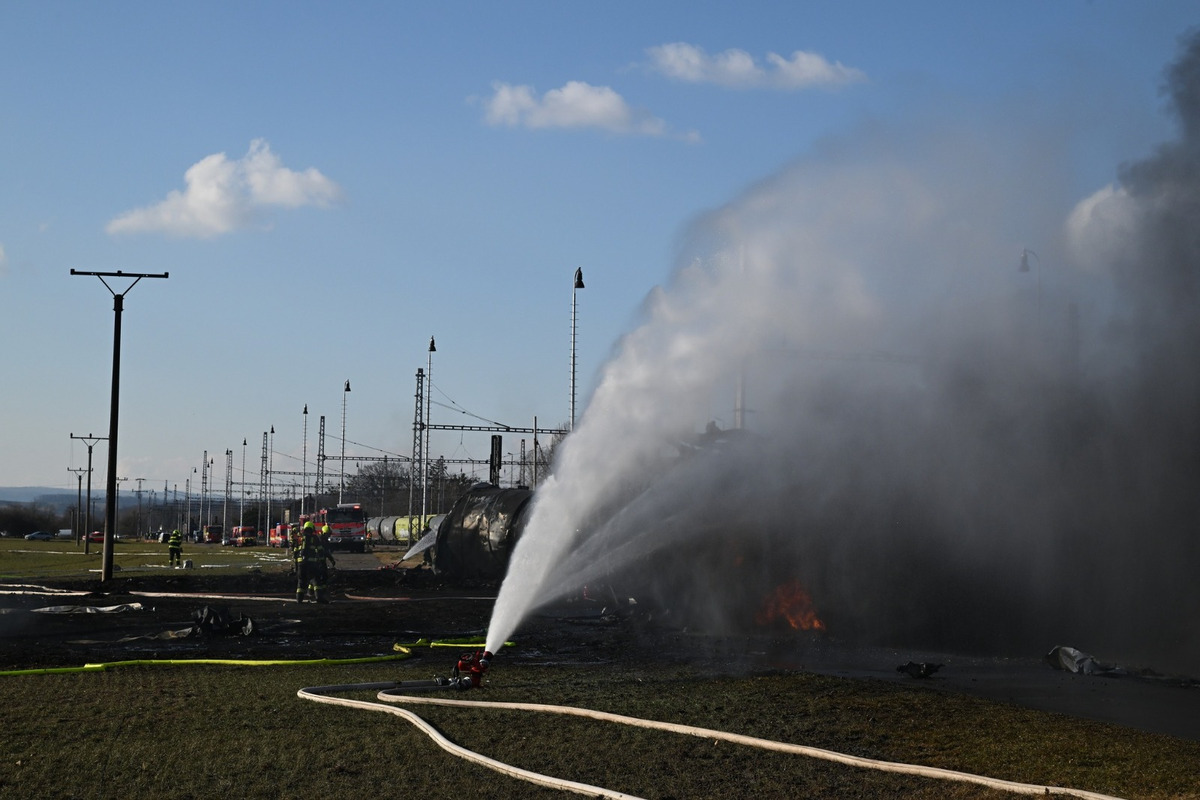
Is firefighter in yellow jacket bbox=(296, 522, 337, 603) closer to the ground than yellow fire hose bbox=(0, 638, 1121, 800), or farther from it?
farther from it

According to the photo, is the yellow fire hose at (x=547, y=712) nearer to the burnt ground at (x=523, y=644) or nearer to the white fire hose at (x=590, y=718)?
the white fire hose at (x=590, y=718)

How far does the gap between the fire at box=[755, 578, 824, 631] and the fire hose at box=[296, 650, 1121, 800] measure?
10.0 metres

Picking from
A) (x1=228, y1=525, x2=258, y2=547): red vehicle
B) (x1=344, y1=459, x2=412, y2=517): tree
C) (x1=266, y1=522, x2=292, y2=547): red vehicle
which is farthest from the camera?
(x1=344, y1=459, x2=412, y2=517): tree

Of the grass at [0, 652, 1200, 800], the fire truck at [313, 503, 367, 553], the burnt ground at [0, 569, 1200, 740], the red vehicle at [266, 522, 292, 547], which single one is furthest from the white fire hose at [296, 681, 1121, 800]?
the red vehicle at [266, 522, 292, 547]

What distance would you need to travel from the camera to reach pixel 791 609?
22203mm

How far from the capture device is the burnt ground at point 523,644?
1415 centimetres

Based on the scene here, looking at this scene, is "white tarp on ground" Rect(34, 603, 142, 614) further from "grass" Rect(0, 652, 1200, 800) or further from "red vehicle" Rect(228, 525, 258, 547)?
"red vehicle" Rect(228, 525, 258, 547)

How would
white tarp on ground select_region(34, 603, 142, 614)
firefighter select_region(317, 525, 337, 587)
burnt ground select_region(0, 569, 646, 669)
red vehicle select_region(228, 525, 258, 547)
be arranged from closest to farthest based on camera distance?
burnt ground select_region(0, 569, 646, 669) < white tarp on ground select_region(34, 603, 142, 614) < firefighter select_region(317, 525, 337, 587) < red vehicle select_region(228, 525, 258, 547)

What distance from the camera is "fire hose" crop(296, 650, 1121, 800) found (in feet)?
27.3

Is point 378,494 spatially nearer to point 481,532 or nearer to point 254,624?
point 481,532

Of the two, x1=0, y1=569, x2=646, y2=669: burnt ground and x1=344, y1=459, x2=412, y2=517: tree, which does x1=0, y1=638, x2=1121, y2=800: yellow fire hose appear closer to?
x1=0, y1=569, x2=646, y2=669: burnt ground

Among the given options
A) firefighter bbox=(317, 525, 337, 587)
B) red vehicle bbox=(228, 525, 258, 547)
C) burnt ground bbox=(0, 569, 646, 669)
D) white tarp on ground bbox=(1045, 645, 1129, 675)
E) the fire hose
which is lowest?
red vehicle bbox=(228, 525, 258, 547)

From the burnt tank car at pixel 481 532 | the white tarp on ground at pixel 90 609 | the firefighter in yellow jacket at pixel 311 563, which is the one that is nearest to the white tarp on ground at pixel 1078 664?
the firefighter in yellow jacket at pixel 311 563

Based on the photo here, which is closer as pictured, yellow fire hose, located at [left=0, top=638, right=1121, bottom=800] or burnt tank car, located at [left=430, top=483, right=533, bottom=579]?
yellow fire hose, located at [left=0, top=638, right=1121, bottom=800]
